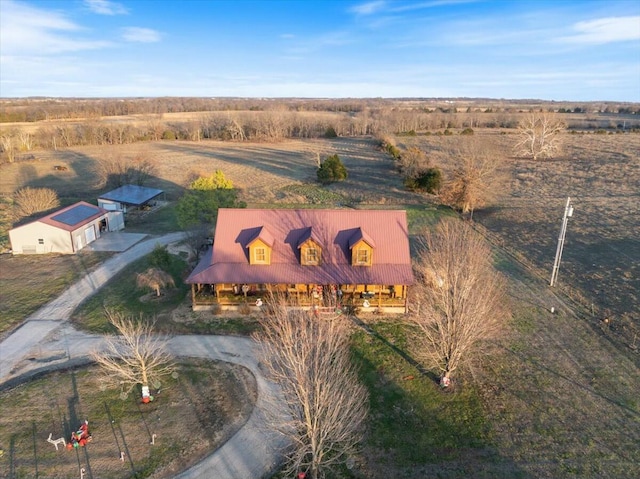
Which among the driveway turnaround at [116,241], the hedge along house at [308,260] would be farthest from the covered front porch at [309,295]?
the driveway turnaround at [116,241]

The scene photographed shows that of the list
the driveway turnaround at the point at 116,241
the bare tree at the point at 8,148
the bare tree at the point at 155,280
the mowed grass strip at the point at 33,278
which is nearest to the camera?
the mowed grass strip at the point at 33,278

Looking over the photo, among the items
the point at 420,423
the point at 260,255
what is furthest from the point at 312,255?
the point at 420,423

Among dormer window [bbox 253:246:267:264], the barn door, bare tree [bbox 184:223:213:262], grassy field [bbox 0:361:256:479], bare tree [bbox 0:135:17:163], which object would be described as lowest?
grassy field [bbox 0:361:256:479]

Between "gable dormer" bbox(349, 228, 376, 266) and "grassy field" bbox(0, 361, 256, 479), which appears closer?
"grassy field" bbox(0, 361, 256, 479)

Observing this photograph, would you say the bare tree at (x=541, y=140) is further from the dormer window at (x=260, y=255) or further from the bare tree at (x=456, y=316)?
the dormer window at (x=260, y=255)

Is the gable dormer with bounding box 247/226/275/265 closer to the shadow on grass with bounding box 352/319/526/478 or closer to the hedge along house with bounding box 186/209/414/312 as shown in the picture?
the hedge along house with bounding box 186/209/414/312

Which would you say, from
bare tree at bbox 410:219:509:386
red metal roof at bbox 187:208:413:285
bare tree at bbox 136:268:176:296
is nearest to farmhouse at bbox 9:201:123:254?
bare tree at bbox 136:268:176:296
